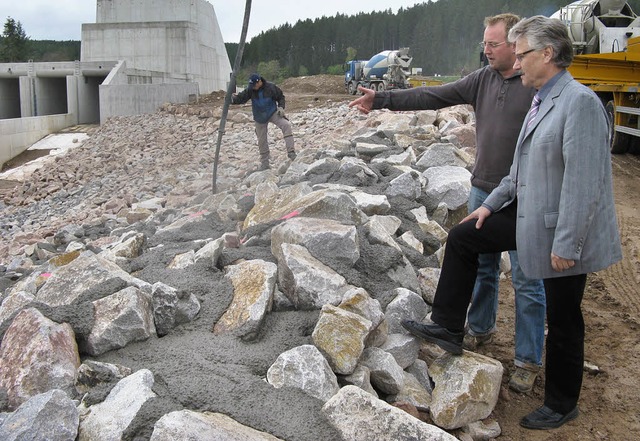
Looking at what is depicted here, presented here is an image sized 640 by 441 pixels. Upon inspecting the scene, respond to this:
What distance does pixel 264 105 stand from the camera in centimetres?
904

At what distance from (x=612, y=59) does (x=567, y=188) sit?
30.6 ft

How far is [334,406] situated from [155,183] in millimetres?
9605

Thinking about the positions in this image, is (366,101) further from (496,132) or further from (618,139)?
(618,139)

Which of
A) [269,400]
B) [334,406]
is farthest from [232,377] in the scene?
[334,406]

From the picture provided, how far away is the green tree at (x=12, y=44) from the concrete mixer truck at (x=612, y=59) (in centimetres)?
5039

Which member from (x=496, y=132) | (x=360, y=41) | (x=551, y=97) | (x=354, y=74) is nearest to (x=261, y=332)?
(x=496, y=132)

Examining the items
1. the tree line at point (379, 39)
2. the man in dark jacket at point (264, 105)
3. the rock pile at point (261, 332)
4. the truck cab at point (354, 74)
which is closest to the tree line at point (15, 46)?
the tree line at point (379, 39)

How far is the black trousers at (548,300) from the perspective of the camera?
272 cm

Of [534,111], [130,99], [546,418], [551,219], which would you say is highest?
[130,99]

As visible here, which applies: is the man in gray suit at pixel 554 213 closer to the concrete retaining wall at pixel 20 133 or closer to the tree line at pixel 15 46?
the concrete retaining wall at pixel 20 133

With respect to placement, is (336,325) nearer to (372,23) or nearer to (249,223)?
(249,223)

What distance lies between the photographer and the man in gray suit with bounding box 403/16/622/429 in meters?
2.45

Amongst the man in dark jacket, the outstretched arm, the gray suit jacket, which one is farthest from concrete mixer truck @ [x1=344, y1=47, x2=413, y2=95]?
the gray suit jacket

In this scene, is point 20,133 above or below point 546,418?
above
